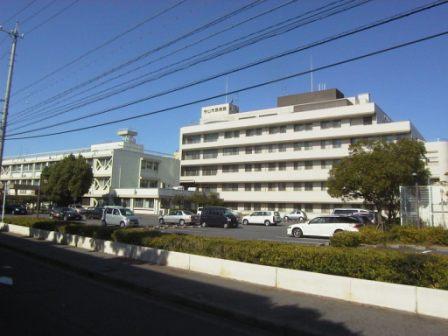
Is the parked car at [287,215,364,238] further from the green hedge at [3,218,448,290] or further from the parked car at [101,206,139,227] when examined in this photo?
the parked car at [101,206,139,227]

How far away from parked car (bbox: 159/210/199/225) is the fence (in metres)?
19.8

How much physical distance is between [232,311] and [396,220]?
29.0 meters

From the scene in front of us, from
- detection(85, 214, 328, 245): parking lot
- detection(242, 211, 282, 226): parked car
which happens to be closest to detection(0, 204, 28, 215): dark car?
detection(85, 214, 328, 245): parking lot

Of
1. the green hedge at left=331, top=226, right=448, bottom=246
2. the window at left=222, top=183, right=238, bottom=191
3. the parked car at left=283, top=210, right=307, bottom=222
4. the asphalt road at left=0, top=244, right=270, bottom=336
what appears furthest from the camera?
the window at left=222, top=183, right=238, bottom=191

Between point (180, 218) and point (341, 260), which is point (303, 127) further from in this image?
point (341, 260)

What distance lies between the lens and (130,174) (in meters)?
74.0

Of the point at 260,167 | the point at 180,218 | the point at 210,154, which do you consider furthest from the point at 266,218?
the point at 210,154

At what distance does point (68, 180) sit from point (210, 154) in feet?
73.4

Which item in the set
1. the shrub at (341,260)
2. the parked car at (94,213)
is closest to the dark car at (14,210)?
the parked car at (94,213)

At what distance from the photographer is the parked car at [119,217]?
1409 inches

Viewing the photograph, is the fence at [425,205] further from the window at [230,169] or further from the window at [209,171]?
the window at [209,171]

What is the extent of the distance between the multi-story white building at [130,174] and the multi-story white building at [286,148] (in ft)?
18.8

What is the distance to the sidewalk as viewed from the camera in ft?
23.8

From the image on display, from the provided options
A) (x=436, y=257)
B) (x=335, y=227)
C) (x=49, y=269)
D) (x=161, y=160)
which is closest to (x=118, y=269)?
(x=49, y=269)
